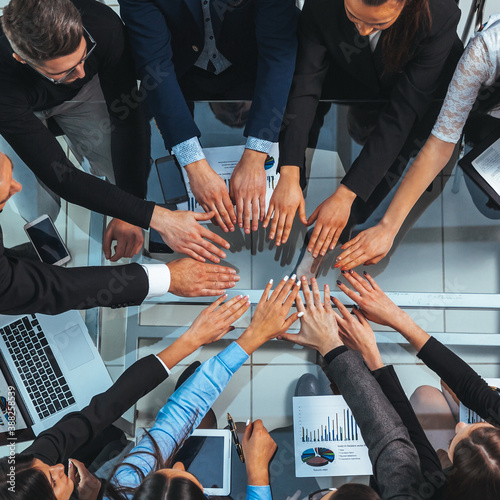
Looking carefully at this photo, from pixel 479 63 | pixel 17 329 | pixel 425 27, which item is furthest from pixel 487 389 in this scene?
pixel 17 329

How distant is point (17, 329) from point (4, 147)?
0.68 meters

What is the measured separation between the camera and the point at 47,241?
5.61ft

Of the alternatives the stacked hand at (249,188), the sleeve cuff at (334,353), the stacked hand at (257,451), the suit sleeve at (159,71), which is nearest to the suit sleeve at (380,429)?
the sleeve cuff at (334,353)

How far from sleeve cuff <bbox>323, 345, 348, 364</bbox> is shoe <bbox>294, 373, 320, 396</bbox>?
112 mm

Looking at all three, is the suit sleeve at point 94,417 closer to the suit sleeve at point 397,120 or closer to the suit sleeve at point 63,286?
the suit sleeve at point 63,286

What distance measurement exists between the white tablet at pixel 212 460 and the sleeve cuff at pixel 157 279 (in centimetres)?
46

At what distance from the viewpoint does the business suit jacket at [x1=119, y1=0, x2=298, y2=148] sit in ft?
5.09

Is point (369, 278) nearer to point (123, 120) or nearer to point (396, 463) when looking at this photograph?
point (396, 463)

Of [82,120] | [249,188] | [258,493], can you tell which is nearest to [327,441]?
[258,493]

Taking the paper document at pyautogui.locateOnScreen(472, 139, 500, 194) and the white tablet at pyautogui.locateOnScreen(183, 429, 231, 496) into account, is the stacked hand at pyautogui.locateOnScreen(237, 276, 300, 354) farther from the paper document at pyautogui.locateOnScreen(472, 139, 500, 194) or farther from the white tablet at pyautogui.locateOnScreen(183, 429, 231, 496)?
the paper document at pyautogui.locateOnScreen(472, 139, 500, 194)

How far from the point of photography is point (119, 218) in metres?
1.58

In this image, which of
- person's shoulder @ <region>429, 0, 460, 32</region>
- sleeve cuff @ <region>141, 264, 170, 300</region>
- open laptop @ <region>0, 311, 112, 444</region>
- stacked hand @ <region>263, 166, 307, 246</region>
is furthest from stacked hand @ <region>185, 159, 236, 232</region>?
person's shoulder @ <region>429, 0, 460, 32</region>

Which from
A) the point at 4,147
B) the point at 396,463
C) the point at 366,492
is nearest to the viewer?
the point at 366,492

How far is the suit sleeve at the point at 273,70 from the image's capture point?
61.7 inches
